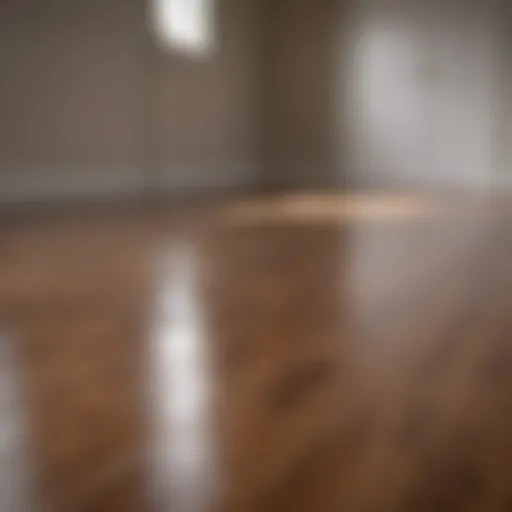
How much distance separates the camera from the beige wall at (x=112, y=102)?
549cm

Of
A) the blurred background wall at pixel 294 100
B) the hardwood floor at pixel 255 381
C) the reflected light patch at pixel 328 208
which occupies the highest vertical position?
the blurred background wall at pixel 294 100

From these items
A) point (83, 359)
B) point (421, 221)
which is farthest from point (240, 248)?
point (83, 359)

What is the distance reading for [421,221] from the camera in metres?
4.58

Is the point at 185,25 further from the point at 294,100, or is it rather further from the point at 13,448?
the point at 13,448

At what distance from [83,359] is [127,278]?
101cm

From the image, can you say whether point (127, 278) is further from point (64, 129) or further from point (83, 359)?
point (64, 129)

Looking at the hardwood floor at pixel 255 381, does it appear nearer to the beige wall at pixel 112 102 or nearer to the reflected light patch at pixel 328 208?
the reflected light patch at pixel 328 208

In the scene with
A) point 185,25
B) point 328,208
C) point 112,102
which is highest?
point 185,25

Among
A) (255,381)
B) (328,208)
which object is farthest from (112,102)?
(255,381)

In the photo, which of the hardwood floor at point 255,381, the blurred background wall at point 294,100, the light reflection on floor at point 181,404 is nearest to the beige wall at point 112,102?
the blurred background wall at point 294,100

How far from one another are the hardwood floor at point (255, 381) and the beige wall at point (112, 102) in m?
2.57

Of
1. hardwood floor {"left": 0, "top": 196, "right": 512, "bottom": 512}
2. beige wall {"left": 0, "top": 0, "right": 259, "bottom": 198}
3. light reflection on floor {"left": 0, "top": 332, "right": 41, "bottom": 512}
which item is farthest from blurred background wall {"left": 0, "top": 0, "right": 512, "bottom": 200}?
light reflection on floor {"left": 0, "top": 332, "right": 41, "bottom": 512}

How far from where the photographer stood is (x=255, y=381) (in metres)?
1.57

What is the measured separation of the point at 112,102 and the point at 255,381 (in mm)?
4738
